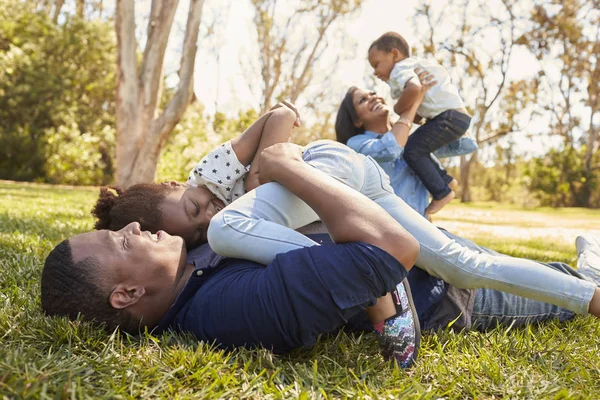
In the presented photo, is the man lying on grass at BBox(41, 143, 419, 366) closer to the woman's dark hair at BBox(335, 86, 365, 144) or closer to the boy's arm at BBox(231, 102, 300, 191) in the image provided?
the boy's arm at BBox(231, 102, 300, 191)

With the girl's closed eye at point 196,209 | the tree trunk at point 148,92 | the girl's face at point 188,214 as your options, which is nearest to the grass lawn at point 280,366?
the girl's face at point 188,214

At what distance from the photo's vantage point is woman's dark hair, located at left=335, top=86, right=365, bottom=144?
4.25 meters

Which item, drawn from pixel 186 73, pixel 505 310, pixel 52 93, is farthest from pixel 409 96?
pixel 52 93

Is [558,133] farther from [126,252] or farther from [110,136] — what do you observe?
[126,252]

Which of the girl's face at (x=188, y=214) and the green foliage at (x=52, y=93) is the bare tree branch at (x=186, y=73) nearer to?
the girl's face at (x=188, y=214)

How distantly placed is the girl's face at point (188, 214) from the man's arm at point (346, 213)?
75cm

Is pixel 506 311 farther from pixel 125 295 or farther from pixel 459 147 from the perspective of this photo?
pixel 459 147

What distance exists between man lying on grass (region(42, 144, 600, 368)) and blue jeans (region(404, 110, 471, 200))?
2.47 metres

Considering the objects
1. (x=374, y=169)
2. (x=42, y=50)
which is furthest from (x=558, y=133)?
(x=374, y=169)

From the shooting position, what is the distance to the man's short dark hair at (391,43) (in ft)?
14.7

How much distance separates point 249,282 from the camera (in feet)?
5.79

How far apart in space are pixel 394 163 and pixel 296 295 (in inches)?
123

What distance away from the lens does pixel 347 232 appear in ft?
5.71

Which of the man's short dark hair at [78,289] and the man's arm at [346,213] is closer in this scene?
the man's arm at [346,213]
